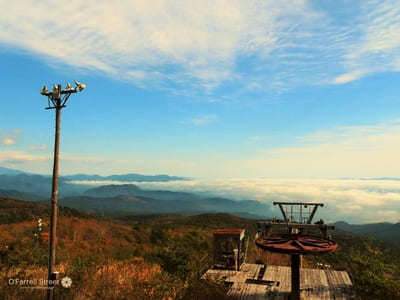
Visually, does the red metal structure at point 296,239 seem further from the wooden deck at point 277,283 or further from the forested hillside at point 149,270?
the forested hillside at point 149,270

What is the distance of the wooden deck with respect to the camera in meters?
15.0

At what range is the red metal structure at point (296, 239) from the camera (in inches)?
423

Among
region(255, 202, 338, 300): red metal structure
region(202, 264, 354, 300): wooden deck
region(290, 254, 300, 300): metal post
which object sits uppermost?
region(255, 202, 338, 300): red metal structure

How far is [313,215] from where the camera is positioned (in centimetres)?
1678

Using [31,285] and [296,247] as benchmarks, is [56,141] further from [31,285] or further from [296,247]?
[296,247]

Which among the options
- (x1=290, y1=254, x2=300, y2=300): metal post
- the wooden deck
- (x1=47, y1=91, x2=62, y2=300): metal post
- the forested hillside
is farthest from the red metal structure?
(x1=47, y1=91, x2=62, y2=300): metal post

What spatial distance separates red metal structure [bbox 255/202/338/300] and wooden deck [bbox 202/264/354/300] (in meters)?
2.14

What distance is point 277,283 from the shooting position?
659 inches

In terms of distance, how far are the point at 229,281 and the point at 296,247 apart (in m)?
7.27

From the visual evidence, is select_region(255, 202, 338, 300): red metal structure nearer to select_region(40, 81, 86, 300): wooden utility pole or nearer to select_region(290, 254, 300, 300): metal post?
select_region(290, 254, 300, 300): metal post

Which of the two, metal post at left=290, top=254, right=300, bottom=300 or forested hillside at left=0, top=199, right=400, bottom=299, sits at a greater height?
metal post at left=290, top=254, right=300, bottom=300

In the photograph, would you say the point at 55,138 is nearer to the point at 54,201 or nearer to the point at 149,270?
the point at 54,201

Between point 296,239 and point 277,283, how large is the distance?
5.99m

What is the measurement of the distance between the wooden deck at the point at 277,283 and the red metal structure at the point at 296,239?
2.14 m
